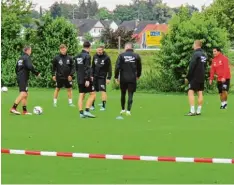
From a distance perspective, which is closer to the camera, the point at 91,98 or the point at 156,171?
the point at 156,171

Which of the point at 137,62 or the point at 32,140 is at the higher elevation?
the point at 137,62

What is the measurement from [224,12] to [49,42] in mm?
48495

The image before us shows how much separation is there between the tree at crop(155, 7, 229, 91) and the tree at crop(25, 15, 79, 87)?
167 inches

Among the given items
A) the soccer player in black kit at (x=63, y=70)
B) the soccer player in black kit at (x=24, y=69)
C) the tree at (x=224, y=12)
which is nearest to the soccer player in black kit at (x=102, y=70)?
the soccer player in black kit at (x=63, y=70)

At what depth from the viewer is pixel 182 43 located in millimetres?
28641

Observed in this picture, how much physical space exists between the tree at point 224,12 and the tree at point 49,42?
146ft

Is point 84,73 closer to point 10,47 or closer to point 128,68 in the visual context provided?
point 128,68

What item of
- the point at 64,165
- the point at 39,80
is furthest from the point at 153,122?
the point at 39,80

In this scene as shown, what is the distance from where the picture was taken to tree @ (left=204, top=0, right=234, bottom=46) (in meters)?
75.3

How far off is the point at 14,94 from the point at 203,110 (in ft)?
31.6

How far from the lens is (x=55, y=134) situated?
14250 millimetres

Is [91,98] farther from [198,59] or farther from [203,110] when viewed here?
[203,110]

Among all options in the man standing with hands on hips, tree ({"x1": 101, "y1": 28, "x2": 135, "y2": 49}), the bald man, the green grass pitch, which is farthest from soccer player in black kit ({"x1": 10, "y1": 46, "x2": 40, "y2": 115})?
tree ({"x1": 101, "y1": 28, "x2": 135, "y2": 49})

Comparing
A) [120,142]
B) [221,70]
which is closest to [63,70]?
[221,70]
